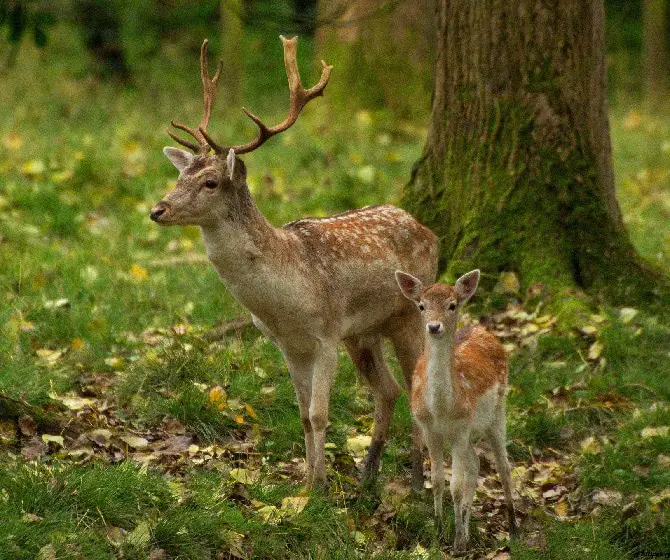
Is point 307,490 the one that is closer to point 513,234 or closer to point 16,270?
point 513,234

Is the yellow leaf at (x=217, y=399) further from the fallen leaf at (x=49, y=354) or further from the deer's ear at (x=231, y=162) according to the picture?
the deer's ear at (x=231, y=162)

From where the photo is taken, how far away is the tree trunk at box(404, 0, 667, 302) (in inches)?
356

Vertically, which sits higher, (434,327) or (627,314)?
(434,327)

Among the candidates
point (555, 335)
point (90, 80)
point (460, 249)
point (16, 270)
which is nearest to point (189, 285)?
point (16, 270)

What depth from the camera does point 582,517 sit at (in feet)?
22.9

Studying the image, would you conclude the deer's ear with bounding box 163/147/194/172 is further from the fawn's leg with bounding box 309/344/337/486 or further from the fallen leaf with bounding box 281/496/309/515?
the fallen leaf with bounding box 281/496/309/515

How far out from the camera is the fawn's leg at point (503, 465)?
6.75m

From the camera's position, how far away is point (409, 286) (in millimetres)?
6668

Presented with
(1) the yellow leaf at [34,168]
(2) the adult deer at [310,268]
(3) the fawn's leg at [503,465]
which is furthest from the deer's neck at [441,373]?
(1) the yellow leaf at [34,168]

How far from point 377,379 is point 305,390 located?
674 millimetres

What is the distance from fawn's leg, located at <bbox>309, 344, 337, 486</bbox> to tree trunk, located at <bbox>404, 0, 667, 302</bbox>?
2.63 metres

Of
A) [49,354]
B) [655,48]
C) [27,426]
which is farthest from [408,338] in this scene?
[655,48]

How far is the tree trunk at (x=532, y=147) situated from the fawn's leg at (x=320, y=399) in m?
2.63

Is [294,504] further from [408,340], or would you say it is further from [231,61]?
[231,61]
